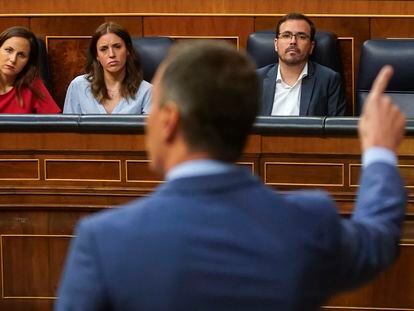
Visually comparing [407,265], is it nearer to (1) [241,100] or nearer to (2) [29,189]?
(2) [29,189]

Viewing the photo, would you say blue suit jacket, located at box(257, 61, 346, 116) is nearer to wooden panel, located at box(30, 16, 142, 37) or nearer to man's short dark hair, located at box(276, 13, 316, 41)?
man's short dark hair, located at box(276, 13, 316, 41)

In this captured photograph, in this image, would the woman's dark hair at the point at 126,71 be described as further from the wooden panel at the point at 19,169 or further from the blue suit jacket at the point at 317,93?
the wooden panel at the point at 19,169

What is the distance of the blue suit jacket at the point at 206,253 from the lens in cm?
69

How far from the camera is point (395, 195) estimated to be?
30.9 inches

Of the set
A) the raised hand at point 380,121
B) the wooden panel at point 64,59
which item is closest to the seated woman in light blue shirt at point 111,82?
the wooden panel at point 64,59

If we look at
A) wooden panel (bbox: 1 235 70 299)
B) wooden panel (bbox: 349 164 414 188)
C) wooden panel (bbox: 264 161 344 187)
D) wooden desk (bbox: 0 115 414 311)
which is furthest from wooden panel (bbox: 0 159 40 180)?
wooden panel (bbox: 349 164 414 188)

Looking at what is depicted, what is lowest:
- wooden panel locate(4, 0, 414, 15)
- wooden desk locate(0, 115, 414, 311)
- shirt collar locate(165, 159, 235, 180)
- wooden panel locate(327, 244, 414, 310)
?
wooden panel locate(327, 244, 414, 310)

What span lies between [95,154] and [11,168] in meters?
0.19

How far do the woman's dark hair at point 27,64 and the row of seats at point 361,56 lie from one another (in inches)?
8.4

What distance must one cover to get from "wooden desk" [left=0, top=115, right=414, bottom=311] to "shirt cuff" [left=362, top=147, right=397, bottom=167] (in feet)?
4.25

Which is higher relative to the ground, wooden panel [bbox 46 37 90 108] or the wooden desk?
wooden panel [bbox 46 37 90 108]

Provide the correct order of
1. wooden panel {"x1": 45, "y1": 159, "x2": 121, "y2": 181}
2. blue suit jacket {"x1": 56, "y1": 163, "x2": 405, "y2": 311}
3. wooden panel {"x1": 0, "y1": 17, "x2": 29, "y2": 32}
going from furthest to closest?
wooden panel {"x1": 0, "y1": 17, "x2": 29, "y2": 32}, wooden panel {"x1": 45, "y1": 159, "x2": 121, "y2": 181}, blue suit jacket {"x1": 56, "y1": 163, "x2": 405, "y2": 311}

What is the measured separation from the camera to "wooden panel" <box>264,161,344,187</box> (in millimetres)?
2109

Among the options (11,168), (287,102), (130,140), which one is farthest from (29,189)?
(287,102)
